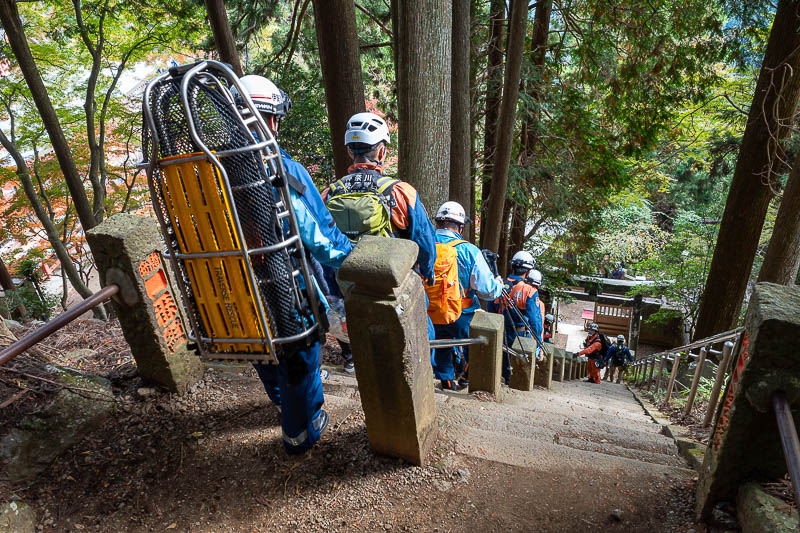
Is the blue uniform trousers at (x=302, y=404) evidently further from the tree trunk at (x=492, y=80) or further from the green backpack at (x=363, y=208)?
the tree trunk at (x=492, y=80)

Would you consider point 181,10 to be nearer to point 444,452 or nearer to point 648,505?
point 444,452

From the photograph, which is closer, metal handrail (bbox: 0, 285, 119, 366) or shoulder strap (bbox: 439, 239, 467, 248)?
metal handrail (bbox: 0, 285, 119, 366)

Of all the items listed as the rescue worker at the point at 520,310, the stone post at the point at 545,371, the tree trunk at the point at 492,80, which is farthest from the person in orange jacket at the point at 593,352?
the rescue worker at the point at 520,310

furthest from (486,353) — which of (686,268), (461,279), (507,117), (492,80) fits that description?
(686,268)

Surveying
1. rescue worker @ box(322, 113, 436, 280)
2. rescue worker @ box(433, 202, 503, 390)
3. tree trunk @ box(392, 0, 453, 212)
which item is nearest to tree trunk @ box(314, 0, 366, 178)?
tree trunk @ box(392, 0, 453, 212)

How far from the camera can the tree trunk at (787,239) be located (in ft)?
20.8

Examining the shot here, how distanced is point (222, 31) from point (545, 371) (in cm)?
721

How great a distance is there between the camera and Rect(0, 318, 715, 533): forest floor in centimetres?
221

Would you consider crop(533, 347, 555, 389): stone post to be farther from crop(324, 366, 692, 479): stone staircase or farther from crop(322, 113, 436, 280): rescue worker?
crop(322, 113, 436, 280): rescue worker

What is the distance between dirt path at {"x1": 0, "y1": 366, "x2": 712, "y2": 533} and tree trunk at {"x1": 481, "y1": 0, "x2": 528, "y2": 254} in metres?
5.62

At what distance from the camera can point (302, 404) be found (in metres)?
2.55

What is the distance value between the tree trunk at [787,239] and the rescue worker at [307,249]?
693cm

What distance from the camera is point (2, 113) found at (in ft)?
34.9

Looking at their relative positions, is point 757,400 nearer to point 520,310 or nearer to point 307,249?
point 307,249
